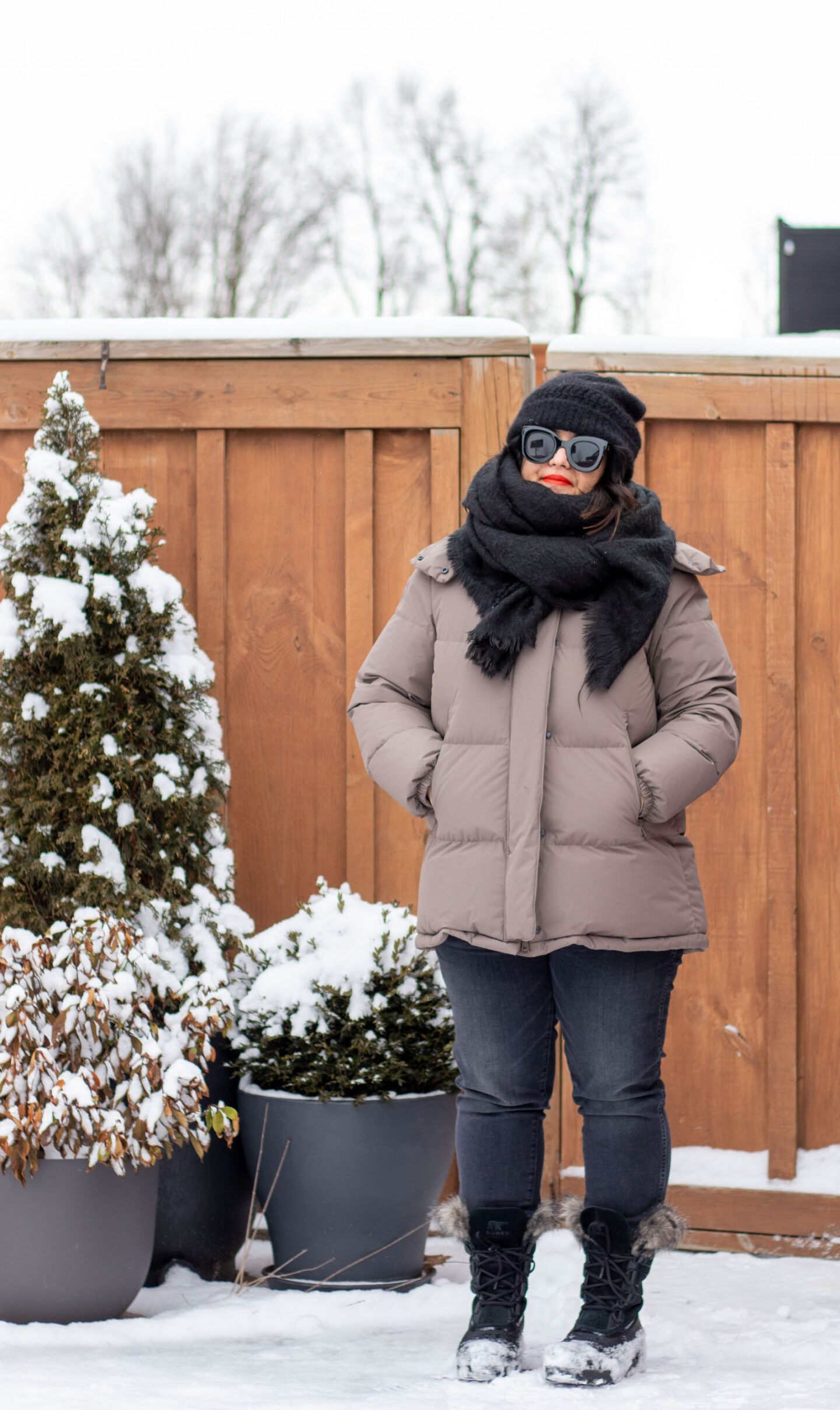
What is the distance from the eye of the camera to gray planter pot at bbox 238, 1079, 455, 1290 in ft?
8.93

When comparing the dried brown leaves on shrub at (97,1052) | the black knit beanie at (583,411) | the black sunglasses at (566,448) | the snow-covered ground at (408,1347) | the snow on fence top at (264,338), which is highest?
the snow on fence top at (264,338)

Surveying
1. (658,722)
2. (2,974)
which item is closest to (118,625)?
(2,974)

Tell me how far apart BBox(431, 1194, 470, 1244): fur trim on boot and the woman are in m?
0.01

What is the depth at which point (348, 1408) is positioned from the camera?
2.05 metres

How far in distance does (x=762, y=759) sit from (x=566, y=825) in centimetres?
130

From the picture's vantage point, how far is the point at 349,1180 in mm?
2727

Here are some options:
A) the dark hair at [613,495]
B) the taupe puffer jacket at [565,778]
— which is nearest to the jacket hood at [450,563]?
the taupe puffer jacket at [565,778]

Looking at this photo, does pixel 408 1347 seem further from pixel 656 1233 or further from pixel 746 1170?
pixel 746 1170

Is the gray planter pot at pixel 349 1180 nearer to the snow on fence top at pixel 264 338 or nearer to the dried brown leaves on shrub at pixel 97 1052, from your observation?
the dried brown leaves on shrub at pixel 97 1052

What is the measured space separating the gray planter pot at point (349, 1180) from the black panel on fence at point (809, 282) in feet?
7.63

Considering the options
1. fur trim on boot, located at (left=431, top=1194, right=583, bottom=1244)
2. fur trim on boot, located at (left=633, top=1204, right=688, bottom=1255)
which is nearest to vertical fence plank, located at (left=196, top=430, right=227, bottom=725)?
fur trim on boot, located at (left=431, top=1194, right=583, bottom=1244)

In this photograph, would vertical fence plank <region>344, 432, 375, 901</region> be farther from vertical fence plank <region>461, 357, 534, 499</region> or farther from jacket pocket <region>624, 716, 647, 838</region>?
jacket pocket <region>624, 716, 647, 838</region>

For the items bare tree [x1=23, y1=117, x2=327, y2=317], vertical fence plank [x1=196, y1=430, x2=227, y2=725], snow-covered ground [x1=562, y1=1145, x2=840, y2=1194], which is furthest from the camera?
bare tree [x1=23, y1=117, x2=327, y2=317]

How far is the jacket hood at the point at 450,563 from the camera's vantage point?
226 centimetres
